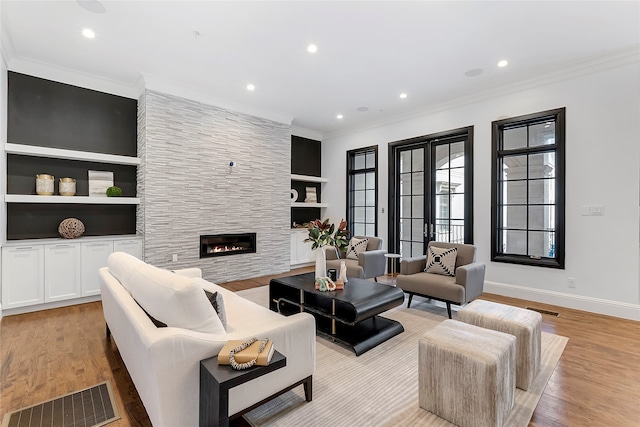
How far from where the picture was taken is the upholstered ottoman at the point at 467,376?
1741 mm

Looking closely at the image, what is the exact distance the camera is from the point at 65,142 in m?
4.37

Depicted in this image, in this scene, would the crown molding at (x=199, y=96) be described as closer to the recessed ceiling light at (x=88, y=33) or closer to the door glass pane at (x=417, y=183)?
the recessed ceiling light at (x=88, y=33)

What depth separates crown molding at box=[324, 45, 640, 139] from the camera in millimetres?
3697

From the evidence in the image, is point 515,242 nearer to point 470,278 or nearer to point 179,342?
point 470,278

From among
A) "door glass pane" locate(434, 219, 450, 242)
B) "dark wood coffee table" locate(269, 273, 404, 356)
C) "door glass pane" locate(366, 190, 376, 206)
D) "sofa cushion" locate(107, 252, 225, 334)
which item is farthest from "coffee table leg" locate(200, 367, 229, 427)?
"door glass pane" locate(366, 190, 376, 206)

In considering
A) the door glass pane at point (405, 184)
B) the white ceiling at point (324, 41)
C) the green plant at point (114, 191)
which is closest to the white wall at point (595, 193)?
the white ceiling at point (324, 41)

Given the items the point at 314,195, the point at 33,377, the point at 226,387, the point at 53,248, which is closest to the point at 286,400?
the point at 226,387

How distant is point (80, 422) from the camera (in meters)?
1.87

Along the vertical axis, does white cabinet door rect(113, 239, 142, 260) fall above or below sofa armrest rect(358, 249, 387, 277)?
above

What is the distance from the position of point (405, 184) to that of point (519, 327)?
4201mm

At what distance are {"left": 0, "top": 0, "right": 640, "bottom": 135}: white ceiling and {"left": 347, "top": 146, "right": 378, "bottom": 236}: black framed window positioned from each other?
2.08 metres

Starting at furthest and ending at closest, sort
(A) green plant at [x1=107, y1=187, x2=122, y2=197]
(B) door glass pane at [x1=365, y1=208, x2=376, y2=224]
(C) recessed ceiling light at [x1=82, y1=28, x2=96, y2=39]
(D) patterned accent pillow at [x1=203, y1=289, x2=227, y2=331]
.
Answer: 1. (B) door glass pane at [x1=365, y1=208, x2=376, y2=224]
2. (A) green plant at [x1=107, y1=187, x2=122, y2=197]
3. (C) recessed ceiling light at [x1=82, y1=28, x2=96, y2=39]
4. (D) patterned accent pillow at [x1=203, y1=289, x2=227, y2=331]

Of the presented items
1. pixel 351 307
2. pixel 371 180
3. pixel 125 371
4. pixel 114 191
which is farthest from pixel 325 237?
pixel 371 180

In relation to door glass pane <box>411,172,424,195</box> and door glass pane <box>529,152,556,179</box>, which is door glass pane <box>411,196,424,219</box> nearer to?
door glass pane <box>411,172,424,195</box>
